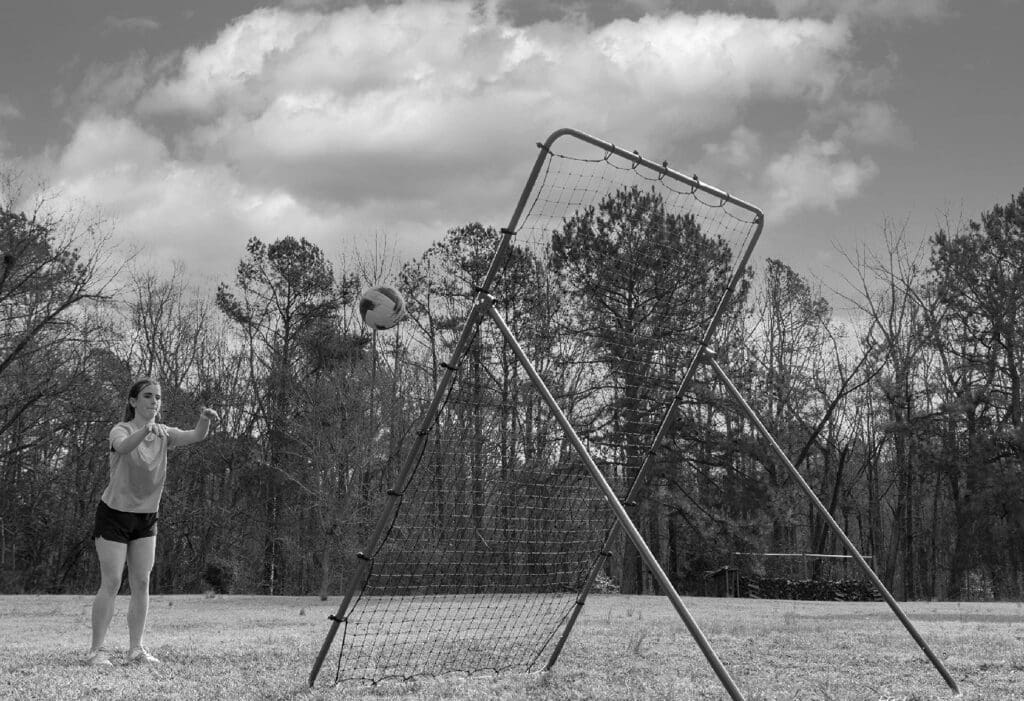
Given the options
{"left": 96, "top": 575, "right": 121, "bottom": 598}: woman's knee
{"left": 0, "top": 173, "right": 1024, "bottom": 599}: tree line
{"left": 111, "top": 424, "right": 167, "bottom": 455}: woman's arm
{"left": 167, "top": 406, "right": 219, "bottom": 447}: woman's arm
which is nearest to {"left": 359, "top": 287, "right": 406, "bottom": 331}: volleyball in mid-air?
{"left": 167, "top": 406, "right": 219, "bottom": 447}: woman's arm

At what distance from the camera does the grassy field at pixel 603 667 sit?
19.3 ft

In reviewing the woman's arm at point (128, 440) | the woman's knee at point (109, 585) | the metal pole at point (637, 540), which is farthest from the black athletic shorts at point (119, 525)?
the metal pole at point (637, 540)

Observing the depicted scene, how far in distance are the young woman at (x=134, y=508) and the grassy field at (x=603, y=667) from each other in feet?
1.03

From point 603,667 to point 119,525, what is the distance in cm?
316

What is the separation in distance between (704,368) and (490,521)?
1500 cm

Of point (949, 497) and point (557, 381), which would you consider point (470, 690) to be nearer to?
point (557, 381)

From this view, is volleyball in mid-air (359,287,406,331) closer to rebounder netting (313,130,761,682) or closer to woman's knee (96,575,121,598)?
rebounder netting (313,130,761,682)

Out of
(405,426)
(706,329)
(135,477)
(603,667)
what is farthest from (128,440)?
(405,426)

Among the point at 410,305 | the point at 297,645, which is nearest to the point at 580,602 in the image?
the point at 297,645

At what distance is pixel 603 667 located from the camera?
710cm

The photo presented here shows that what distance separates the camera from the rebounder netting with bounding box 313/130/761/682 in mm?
6281

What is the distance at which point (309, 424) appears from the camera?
85.9ft

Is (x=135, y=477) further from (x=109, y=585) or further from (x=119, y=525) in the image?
(x=109, y=585)

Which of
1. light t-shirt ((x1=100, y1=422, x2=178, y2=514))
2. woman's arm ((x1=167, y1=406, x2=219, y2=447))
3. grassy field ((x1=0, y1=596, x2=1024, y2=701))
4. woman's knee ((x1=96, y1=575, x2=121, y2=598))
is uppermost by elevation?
woman's arm ((x1=167, y1=406, x2=219, y2=447))
